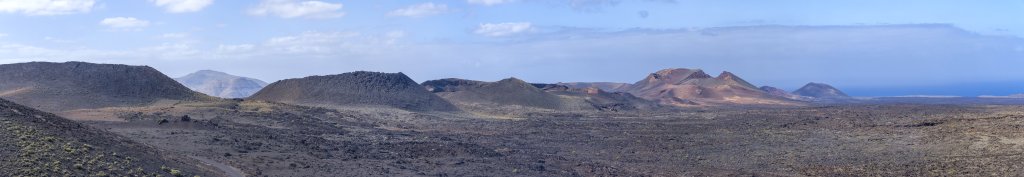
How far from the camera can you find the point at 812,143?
113ft

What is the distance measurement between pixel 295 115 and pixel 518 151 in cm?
1747

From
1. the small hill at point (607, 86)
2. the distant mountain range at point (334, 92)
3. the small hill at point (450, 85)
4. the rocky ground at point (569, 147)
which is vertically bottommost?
the rocky ground at point (569, 147)

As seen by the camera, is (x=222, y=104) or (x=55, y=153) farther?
(x=222, y=104)

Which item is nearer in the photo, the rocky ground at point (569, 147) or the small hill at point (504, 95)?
the rocky ground at point (569, 147)

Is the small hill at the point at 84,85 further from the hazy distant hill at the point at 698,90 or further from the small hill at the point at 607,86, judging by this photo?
the small hill at the point at 607,86

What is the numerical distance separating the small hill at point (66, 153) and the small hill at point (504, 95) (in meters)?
60.6

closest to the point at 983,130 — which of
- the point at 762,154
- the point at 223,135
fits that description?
the point at 762,154

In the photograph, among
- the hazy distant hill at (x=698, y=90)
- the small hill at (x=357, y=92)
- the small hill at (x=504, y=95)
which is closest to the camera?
the small hill at (x=357, y=92)

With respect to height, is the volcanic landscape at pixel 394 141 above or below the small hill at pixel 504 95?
below

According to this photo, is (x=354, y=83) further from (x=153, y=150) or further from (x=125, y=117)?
(x=153, y=150)

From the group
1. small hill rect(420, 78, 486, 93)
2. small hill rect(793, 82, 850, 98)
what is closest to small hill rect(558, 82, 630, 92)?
small hill rect(793, 82, 850, 98)

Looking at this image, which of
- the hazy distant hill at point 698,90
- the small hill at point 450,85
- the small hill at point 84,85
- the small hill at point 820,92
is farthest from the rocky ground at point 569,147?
the small hill at point 820,92

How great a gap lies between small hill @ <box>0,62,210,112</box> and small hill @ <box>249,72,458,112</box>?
1111cm

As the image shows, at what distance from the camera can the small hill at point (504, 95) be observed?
274 feet
